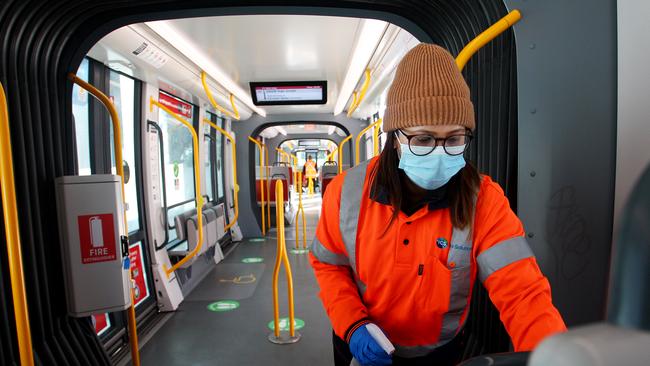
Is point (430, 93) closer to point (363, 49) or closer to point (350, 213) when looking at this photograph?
point (350, 213)

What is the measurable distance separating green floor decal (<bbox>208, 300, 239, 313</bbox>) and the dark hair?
11.9ft

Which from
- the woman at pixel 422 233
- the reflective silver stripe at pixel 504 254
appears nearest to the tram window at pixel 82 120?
the woman at pixel 422 233

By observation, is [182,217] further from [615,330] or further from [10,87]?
[615,330]

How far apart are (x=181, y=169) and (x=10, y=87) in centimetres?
440

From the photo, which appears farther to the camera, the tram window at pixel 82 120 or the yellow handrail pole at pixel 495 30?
the tram window at pixel 82 120

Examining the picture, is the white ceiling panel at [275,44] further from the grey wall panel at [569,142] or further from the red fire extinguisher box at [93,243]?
the grey wall panel at [569,142]

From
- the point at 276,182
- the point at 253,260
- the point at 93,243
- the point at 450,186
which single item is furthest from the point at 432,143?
the point at 253,260

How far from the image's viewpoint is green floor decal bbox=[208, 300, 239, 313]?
4.39 metres

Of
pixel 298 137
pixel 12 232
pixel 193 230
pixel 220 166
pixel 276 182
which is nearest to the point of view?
pixel 12 232

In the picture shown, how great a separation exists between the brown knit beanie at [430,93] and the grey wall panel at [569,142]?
1.05 feet

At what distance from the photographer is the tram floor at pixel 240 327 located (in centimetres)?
331

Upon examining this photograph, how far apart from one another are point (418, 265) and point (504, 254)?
0.27 meters

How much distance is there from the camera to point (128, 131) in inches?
165

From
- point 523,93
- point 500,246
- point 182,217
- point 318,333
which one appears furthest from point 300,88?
point 500,246
